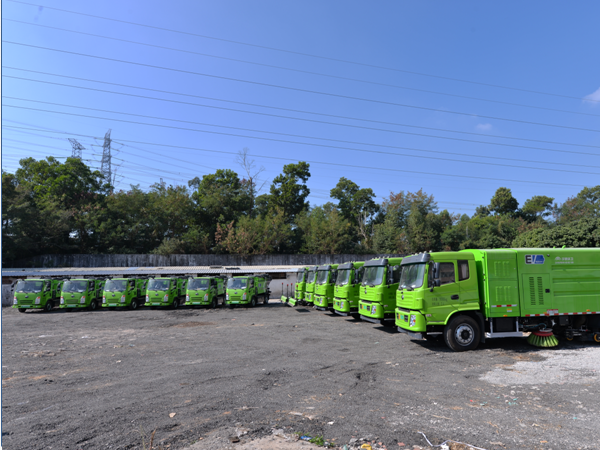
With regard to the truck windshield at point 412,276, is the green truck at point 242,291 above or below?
below

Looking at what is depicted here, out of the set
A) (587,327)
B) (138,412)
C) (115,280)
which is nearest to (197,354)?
(138,412)

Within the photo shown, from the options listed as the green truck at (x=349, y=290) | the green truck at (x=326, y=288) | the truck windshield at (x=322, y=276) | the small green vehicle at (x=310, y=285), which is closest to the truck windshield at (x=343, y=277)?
the green truck at (x=349, y=290)

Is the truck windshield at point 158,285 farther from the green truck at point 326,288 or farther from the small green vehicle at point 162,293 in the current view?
the green truck at point 326,288

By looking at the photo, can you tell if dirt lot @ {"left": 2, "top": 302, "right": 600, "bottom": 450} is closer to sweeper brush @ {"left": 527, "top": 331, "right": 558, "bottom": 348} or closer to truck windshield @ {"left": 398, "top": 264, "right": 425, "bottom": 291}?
sweeper brush @ {"left": 527, "top": 331, "right": 558, "bottom": 348}

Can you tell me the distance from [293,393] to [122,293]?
2095cm

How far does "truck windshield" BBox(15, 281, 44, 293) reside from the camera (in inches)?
929

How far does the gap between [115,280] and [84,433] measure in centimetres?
2169

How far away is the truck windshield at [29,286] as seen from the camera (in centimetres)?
2359

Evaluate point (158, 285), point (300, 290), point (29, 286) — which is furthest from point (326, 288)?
point (29, 286)

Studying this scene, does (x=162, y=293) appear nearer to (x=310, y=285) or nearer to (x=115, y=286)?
(x=115, y=286)

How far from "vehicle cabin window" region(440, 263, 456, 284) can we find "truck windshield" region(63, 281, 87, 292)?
2242cm

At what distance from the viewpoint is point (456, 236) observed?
175 feet

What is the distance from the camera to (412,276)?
38.5 ft

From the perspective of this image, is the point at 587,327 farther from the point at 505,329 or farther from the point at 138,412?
the point at 138,412
